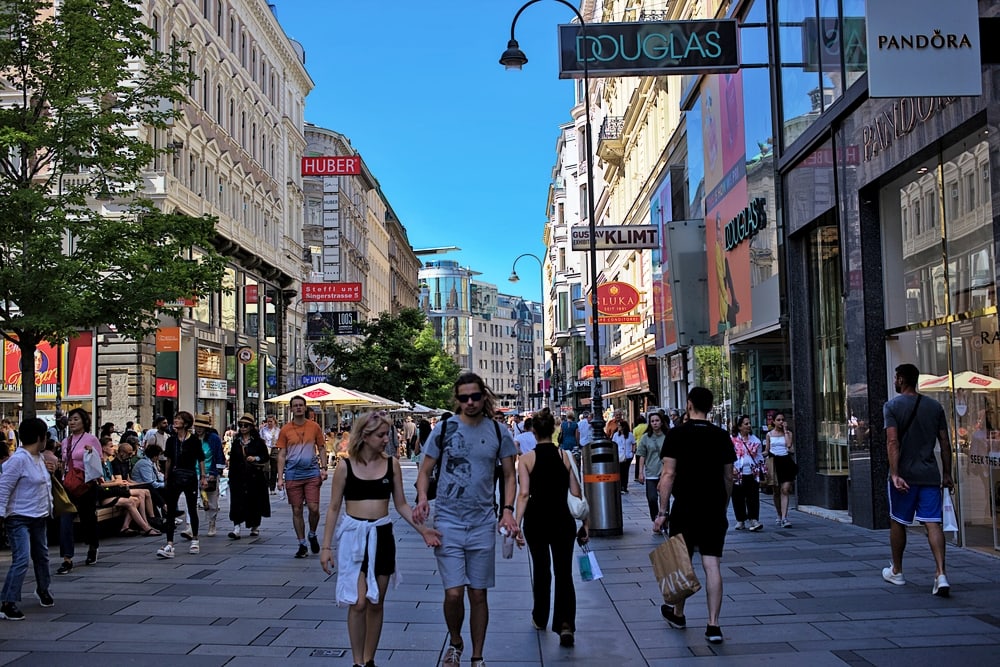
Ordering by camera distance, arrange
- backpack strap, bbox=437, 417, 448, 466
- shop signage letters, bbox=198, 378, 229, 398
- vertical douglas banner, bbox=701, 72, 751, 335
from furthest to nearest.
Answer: shop signage letters, bbox=198, 378, 229, 398, vertical douglas banner, bbox=701, 72, 751, 335, backpack strap, bbox=437, 417, 448, 466

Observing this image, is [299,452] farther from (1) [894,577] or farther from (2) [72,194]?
(1) [894,577]

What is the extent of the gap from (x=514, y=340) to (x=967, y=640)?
620 feet

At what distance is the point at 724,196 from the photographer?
2167cm

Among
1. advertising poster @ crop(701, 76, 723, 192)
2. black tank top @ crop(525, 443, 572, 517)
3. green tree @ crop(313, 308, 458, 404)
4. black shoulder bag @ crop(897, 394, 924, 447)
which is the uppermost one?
advertising poster @ crop(701, 76, 723, 192)

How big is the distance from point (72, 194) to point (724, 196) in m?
12.4

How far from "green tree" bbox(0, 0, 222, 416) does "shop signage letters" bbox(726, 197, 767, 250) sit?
31.9 feet

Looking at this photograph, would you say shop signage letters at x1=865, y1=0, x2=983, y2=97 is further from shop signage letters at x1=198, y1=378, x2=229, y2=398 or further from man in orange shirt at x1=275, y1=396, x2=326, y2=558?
shop signage letters at x1=198, y1=378, x2=229, y2=398

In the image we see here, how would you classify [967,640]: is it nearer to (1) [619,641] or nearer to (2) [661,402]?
A: (1) [619,641]

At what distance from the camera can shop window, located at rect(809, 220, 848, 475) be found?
15438 mm

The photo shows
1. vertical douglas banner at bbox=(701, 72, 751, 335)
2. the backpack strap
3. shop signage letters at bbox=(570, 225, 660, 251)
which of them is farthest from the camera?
shop signage letters at bbox=(570, 225, 660, 251)

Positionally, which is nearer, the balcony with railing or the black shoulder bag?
the black shoulder bag

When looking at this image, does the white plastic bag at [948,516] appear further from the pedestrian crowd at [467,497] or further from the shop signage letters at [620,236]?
the shop signage letters at [620,236]

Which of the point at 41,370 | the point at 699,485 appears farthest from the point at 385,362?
the point at 699,485

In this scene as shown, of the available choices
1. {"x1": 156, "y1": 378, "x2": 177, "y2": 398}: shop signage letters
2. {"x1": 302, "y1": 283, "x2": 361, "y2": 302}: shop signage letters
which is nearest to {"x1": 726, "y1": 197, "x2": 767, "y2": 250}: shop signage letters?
{"x1": 156, "y1": 378, "x2": 177, "y2": 398}: shop signage letters
